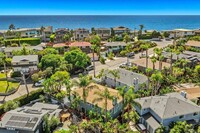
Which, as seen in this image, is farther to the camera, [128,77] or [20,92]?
[20,92]

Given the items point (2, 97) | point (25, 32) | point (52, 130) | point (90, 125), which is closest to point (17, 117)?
point (52, 130)

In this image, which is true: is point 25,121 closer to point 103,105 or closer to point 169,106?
point 103,105

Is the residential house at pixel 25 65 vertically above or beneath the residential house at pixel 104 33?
→ beneath

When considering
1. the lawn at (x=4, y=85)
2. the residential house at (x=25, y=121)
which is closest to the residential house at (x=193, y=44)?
the residential house at (x=25, y=121)

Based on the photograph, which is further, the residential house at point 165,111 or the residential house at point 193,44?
the residential house at point 193,44

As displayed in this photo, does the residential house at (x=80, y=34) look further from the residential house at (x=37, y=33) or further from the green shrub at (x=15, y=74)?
the green shrub at (x=15, y=74)

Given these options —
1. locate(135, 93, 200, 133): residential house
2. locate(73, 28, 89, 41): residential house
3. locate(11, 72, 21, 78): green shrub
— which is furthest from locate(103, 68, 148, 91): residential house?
locate(73, 28, 89, 41): residential house

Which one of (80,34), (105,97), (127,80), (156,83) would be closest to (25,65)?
(127,80)
